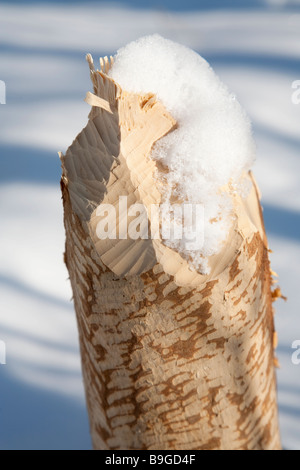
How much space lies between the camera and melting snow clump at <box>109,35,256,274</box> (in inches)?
18.4

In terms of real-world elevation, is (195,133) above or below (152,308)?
above

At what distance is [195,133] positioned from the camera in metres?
0.48

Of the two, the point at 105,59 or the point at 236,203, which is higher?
the point at 105,59

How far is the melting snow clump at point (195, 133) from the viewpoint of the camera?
0.47 metres

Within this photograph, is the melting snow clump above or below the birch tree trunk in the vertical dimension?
above

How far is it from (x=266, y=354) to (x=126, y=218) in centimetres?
21

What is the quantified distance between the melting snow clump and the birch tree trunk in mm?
12

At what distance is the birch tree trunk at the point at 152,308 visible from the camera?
46 cm

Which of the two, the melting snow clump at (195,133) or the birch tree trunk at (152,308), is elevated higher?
the melting snow clump at (195,133)

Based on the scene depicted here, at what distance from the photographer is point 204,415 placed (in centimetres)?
51

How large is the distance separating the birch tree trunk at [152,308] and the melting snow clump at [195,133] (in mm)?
12

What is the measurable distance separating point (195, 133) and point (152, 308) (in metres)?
0.15
